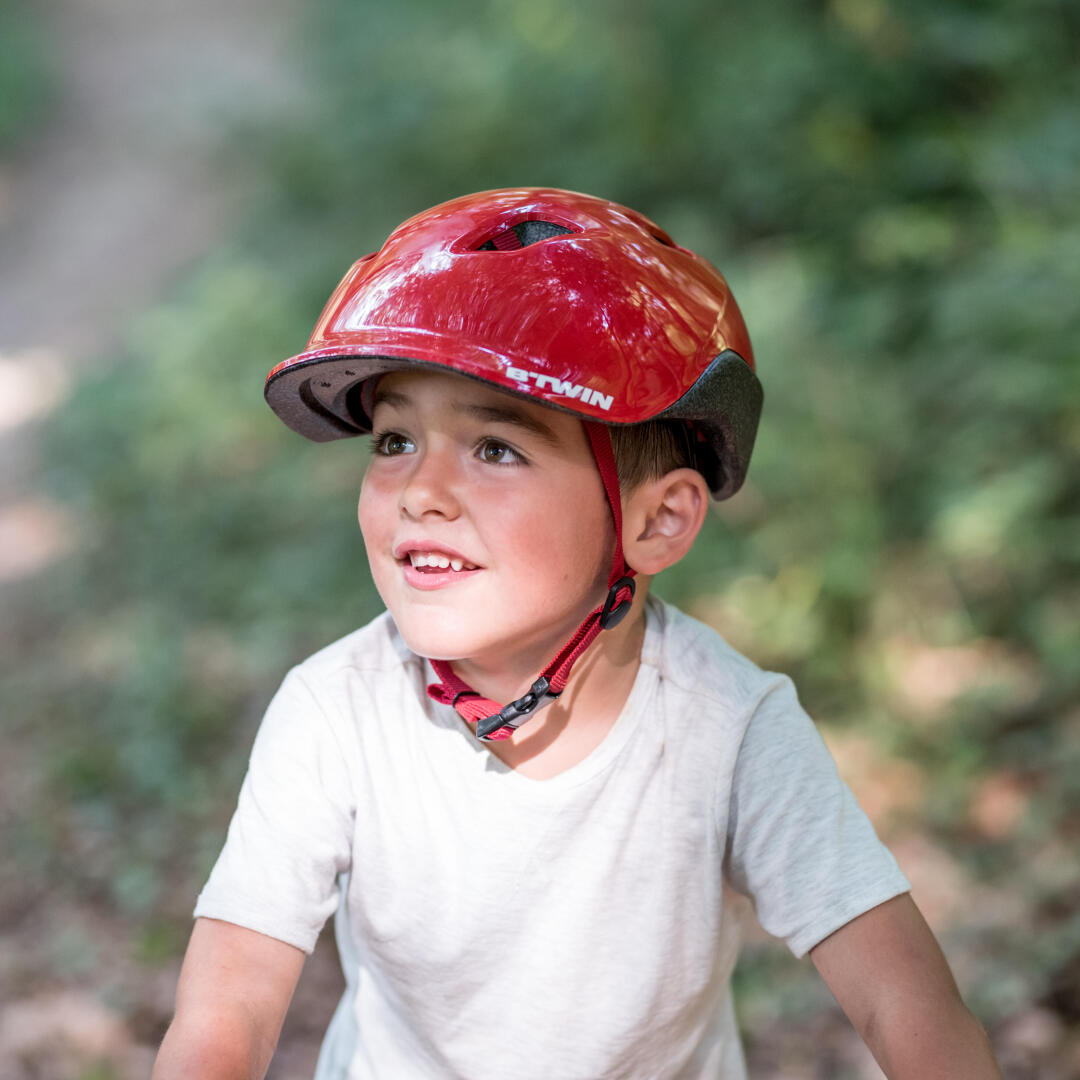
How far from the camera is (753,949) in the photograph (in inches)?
142

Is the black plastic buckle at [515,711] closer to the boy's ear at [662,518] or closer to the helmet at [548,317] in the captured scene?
the boy's ear at [662,518]

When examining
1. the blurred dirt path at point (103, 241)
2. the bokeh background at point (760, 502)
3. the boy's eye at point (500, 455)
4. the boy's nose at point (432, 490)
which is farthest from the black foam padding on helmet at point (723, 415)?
the blurred dirt path at point (103, 241)

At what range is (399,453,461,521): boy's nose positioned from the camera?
1.62 m

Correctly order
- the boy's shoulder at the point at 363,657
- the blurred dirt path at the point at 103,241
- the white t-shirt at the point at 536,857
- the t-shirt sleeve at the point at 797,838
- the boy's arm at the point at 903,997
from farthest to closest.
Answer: the blurred dirt path at the point at 103,241
the boy's shoulder at the point at 363,657
the white t-shirt at the point at 536,857
the t-shirt sleeve at the point at 797,838
the boy's arm at the point at 903,997

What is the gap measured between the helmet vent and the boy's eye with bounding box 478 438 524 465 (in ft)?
1.05

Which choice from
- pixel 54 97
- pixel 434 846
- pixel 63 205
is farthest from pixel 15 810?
pixel 54 97

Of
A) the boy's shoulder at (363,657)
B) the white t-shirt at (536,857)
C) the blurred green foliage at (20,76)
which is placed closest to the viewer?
the white t-shirt at (536,857)

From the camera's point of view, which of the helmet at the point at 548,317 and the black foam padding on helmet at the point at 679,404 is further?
the black foam padding on helmet at the point at 679,404

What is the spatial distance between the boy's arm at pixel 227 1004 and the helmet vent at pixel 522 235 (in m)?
1.07

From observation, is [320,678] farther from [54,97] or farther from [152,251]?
[54,97]

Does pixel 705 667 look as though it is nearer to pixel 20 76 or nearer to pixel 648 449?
pixel 648 449

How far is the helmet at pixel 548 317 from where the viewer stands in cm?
159

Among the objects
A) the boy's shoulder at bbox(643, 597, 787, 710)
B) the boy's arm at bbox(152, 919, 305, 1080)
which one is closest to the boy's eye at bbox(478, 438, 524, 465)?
the boy's shoulder at bbox(643, 597, 787, 710)

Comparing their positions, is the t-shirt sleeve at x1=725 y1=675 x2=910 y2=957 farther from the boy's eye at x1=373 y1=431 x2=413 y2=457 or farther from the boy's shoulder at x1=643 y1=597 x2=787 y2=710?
the boy's eye at x1=373 y1=431 x2=413 y2=457
